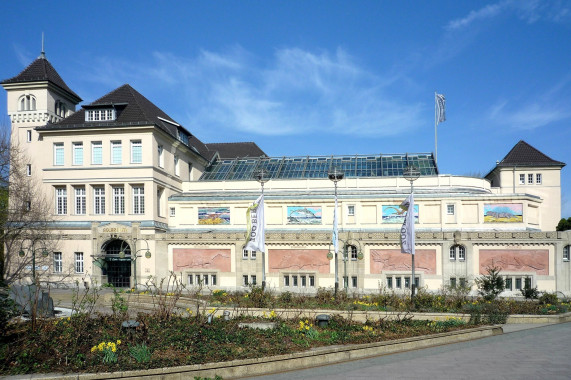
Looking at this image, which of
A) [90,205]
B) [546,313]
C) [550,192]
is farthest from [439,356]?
[550,192]

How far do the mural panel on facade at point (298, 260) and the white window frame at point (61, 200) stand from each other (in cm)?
2077

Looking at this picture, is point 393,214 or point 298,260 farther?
point 393,214

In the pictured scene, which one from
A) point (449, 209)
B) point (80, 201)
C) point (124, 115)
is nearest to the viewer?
point (449, 209)

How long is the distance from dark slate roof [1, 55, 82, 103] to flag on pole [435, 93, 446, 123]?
40.7m

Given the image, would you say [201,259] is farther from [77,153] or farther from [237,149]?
[237,149]

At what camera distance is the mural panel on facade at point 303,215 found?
50438 mm

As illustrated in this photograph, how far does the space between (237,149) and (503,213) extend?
4214 cm

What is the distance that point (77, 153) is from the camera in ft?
168

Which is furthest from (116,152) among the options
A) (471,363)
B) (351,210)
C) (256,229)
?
(471,363)

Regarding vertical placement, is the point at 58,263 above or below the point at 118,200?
below

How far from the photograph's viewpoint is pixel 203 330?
1803cm

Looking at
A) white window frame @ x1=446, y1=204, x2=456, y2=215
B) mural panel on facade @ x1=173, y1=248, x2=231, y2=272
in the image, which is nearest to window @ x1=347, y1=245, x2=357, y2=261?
white window frame @ x1=446, y1=204, x2=456, y2=215

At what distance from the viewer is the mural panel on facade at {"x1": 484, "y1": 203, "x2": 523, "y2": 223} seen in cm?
4731

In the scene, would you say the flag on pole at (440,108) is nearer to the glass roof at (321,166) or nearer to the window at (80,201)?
the glass roof at (321,166)
